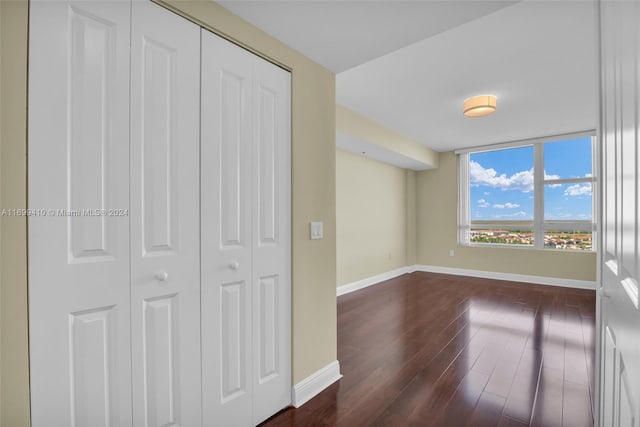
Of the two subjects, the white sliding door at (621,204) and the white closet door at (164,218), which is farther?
the white closet door at (164,218)

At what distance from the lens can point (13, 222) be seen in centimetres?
97

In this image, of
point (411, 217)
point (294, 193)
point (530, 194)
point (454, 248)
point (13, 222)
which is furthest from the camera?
point (411, 217)

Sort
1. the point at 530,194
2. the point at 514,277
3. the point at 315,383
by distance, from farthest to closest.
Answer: the point at 514,277 < the point at 530,194 < the point at 315,383

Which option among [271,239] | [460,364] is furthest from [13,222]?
[460,364]

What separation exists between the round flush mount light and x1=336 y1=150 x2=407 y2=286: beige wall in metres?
1.87

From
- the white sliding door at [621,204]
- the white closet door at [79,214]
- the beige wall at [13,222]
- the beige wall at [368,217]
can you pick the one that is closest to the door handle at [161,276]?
the white closet door at [79,214]

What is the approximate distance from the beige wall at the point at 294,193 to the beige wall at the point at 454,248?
4.71 metres

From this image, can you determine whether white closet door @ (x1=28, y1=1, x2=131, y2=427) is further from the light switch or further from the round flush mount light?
the round flush mount light

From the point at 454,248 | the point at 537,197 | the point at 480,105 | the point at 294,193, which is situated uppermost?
the point at 480,105

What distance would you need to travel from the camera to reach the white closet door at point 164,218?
1257 mm

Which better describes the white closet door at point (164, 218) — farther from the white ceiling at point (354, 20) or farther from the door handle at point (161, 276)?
the white ceiling at point (354, 20)

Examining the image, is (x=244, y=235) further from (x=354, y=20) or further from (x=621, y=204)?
(x=621, y=204)

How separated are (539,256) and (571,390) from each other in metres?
3.90

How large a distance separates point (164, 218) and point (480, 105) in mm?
3322
